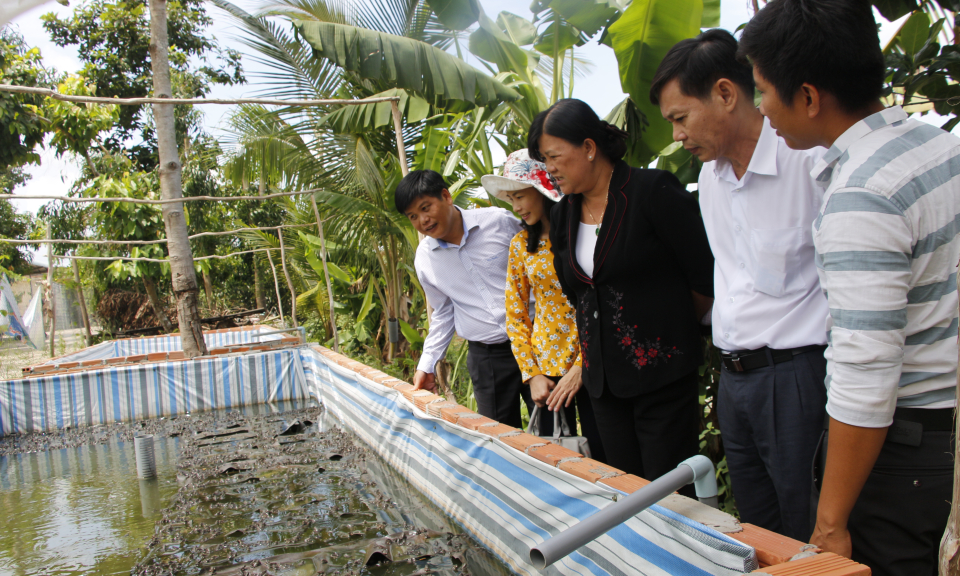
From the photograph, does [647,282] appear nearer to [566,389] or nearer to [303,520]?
[566,389]

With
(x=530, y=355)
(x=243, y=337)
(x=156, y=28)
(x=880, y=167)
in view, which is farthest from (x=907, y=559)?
(x=243, y=337)

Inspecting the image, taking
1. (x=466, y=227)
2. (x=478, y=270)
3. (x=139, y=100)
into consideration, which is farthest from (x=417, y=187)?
→ (x=139, y=100)

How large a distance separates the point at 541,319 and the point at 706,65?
1099 millimetres

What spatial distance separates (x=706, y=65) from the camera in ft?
4.47

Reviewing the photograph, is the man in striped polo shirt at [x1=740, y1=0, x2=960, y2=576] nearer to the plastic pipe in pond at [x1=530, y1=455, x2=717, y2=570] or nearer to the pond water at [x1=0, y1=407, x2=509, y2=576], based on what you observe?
the plastic pipe in pond at [x1=530, y1=455, x2=717, y2=570]

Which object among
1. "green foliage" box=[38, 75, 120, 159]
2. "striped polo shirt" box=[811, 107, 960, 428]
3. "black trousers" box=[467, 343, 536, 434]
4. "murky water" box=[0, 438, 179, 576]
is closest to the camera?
"striped polo shirt" box=[811, 107, 960, 428]

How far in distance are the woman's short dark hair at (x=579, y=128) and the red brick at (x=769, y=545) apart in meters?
1.09

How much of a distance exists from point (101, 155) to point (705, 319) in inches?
683

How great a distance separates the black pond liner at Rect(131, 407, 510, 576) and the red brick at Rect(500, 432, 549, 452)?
504 mm

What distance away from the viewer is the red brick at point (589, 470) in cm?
160

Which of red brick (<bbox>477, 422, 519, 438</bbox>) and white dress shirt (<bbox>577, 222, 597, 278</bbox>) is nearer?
white dress shirt (<bbox>577, 222, 597, 278</bbox>)

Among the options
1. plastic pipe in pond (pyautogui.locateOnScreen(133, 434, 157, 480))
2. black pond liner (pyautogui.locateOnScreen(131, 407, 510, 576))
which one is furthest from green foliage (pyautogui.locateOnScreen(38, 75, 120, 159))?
black pond liner (pyautogui.locateOnScreen(131, 407, 510, 576))

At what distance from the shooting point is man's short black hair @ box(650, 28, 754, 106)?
136 cm

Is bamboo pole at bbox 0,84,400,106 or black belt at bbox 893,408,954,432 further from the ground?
bamboo pole at bbox 0,84,400,106
